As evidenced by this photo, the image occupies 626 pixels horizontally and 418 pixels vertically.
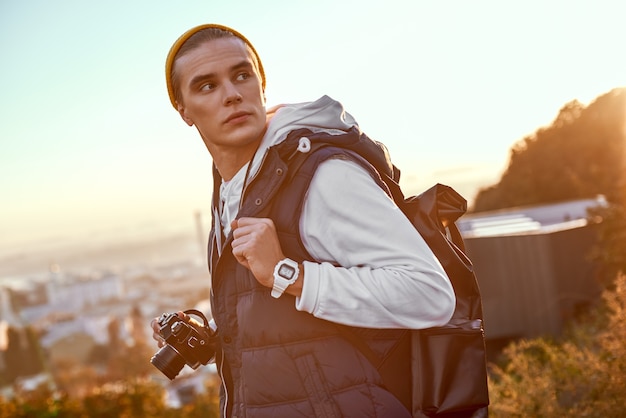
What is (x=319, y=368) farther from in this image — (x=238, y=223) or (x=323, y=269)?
(x=238, y=223)

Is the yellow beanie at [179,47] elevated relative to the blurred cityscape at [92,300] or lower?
elevated

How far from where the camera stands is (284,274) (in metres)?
1.35

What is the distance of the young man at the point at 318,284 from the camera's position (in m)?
1.34

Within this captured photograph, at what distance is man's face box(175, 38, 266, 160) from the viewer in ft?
5.21

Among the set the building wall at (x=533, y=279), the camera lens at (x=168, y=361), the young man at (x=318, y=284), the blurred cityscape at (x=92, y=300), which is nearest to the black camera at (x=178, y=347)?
the camera lens at (x=168, y=361)

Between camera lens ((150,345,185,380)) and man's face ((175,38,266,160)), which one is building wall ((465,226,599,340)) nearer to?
camera lens ((150,345,185,380))

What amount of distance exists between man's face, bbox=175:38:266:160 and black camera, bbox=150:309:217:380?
491 mm

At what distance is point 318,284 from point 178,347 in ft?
1.95

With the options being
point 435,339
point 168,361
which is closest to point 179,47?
point 168,361

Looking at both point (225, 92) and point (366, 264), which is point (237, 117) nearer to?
point (225, 92)

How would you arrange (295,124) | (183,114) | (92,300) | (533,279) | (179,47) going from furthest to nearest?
(92,300)
(533,279)
(183,114)
(179,47)
(295,124)

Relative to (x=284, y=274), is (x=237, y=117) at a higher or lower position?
higher

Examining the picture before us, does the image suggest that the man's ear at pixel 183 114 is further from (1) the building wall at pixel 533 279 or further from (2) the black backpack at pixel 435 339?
(1) the building wall at pixel 533 279

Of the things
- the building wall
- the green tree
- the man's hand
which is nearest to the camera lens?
the man's hand
